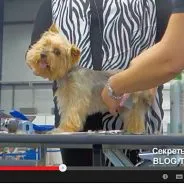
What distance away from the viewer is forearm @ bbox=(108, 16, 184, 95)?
26.1 inches

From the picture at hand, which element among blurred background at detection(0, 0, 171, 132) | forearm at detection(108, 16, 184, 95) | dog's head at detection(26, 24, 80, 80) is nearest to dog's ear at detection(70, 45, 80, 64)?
dog's head at detection(26, 24, 80, 80)

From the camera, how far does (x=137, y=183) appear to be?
1.87 ft

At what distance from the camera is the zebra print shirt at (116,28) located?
119 cm

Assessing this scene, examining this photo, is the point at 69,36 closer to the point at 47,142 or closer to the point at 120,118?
the point at 120,118

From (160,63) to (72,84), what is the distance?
34.4 inches

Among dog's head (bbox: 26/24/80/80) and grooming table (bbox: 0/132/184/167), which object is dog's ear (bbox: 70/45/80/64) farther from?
grooming table (bbox: 0/132/184/167)

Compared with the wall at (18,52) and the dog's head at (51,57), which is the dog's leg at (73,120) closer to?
the dog's head at (51,57)

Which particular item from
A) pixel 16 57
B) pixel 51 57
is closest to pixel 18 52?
pixel 16 57

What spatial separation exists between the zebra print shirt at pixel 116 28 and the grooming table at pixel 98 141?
469 millimetres

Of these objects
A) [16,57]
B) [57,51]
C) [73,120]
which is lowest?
[73,120]

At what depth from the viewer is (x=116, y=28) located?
120cm

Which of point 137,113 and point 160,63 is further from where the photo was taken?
point 137,113

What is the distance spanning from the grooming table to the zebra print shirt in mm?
469

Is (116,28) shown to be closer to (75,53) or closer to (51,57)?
(75,53)
